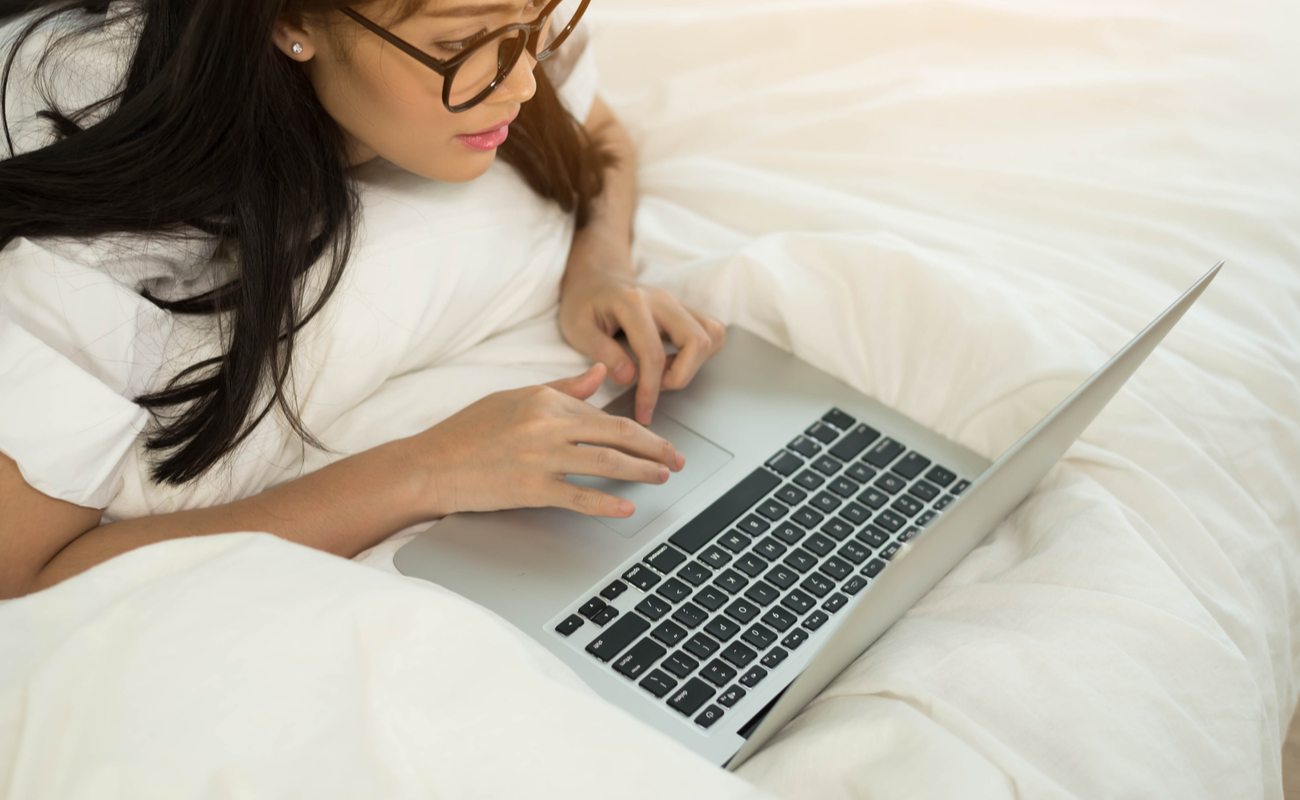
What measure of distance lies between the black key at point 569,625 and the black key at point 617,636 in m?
0.02

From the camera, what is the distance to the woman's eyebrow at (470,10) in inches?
34.5

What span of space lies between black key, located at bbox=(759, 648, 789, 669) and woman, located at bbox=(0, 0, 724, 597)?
0.15 metres

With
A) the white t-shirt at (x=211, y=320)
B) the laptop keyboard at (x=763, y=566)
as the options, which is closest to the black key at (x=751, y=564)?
the laptop keyboard at (x=763, y=566)

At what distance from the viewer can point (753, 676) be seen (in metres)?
0.85

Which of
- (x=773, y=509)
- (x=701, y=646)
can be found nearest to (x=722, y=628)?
(x=701, y=646)

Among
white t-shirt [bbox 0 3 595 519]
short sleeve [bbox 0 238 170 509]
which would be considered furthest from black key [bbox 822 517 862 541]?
short sleeve [bbox 0 238 170 509]

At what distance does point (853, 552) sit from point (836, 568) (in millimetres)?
25

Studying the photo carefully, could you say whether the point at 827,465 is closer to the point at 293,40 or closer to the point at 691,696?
the point at 691,696

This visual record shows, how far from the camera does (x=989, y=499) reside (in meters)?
0.81

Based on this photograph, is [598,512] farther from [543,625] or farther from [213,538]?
[213,538]

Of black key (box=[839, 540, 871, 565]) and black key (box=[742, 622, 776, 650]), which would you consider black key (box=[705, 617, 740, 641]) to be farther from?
black key (box=[839, 540, 871, 565])

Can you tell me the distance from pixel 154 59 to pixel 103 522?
351 millimetres

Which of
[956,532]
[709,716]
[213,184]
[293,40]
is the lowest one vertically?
[709,716]

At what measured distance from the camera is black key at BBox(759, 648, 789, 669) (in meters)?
0.86
